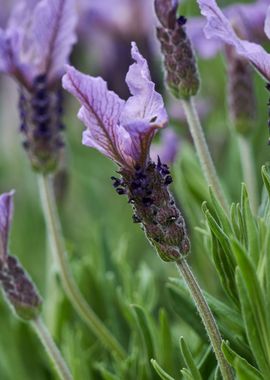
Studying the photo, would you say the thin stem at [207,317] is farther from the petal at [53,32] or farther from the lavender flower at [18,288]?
the petal at [53,32]

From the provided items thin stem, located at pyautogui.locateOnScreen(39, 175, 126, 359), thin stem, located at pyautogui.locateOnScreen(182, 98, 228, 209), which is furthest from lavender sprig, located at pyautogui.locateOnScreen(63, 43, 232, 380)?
thin stem, located at pyautogui.locateOnScreen(39, 175, 126, 359)

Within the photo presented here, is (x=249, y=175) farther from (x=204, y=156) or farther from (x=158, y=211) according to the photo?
(x=158, y=211)

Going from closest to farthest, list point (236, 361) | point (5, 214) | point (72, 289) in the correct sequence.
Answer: point (236, 361)
point (5, 214)
point (72, 289)

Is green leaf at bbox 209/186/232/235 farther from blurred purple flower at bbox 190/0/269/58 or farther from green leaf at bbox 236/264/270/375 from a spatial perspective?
blurred purple flower at bbox 190/0/269/58

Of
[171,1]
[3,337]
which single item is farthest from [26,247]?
[171,1]

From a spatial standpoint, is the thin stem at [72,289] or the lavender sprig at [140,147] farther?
the thin stem at [72,289]

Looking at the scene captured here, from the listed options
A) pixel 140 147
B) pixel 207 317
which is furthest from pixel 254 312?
pixel 140 147

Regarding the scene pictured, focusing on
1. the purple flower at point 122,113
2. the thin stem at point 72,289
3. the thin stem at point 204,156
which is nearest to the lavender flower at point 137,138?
the purple flower at point 122,113
